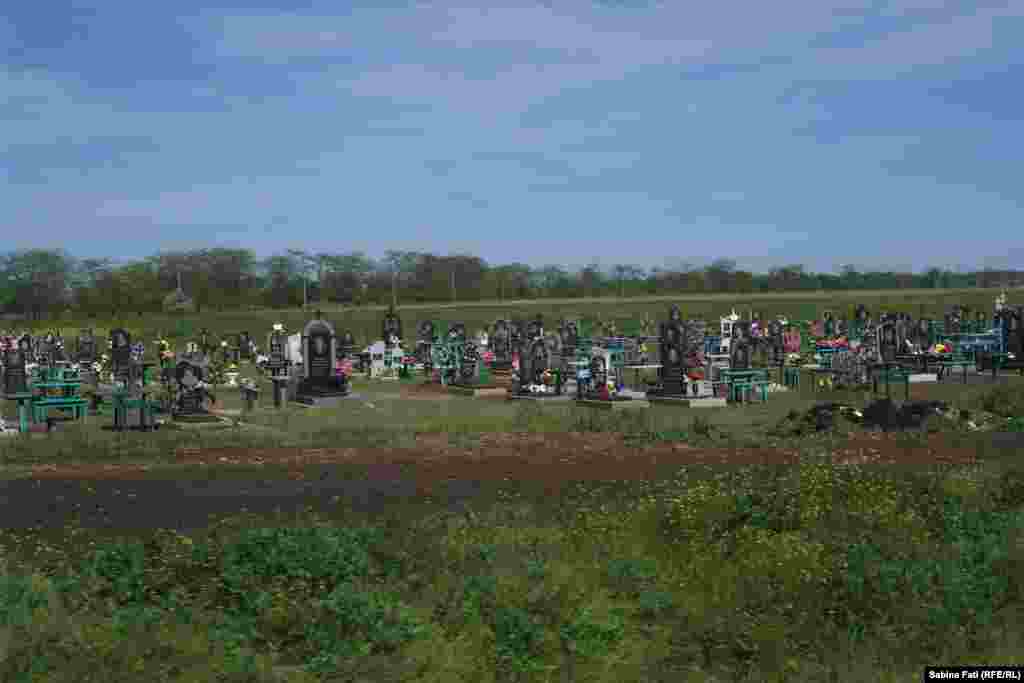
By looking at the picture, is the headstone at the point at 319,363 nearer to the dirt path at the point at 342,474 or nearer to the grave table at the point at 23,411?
the grave table at the point at 23,411

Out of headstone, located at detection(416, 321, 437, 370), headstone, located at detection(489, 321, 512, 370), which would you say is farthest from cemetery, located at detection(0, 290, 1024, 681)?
headstone, located at detection(489, 321, 512, 370)

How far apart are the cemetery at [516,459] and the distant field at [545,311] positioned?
2646cm

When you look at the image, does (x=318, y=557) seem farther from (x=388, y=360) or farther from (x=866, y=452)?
(x=388, y=360)

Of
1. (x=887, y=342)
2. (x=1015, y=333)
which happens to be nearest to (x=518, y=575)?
(x=887, y=342)

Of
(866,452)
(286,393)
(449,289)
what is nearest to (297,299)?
(449,289)

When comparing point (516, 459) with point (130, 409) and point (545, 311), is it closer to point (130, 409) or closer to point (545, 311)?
point (130, 409)

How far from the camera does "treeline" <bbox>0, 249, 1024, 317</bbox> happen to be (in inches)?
3231

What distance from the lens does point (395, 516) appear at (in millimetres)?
11227

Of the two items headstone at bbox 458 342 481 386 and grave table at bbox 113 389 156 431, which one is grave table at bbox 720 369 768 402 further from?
grave table at bbox 113 389 156 431

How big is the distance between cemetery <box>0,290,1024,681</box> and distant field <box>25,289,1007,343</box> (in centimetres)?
2646

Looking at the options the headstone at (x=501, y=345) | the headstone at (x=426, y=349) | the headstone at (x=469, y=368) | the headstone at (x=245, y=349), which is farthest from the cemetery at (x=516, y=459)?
the headstone at (x=245, y=349)

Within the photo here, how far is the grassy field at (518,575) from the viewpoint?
22.4ft

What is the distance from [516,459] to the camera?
1680 centimetres

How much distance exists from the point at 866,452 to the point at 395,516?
8.67 meters
